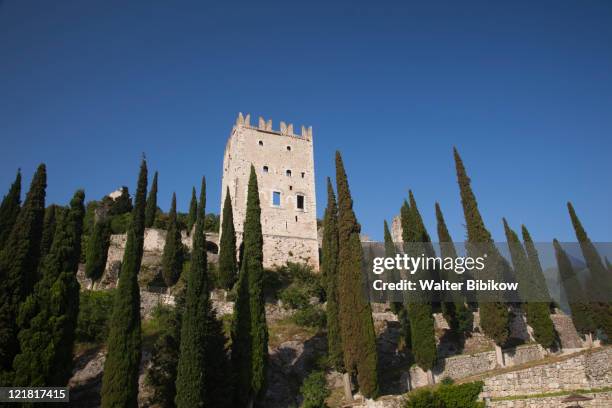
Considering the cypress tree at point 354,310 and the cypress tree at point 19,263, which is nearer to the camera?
the cypress tree at point 19,263

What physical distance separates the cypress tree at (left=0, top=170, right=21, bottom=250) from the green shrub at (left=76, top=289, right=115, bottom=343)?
4930 mm

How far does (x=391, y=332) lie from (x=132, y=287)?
49.5ft

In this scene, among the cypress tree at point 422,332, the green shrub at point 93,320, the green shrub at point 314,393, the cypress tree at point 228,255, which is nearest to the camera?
the green shrub at point 314,393

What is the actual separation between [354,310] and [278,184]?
18774mm

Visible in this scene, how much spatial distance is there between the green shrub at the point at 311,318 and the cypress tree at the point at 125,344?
11601 mm

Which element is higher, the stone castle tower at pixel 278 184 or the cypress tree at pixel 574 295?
the stone castle tower at pixel 278 184

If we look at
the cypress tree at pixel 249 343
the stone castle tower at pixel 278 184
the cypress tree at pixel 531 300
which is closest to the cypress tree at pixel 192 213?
the stone castle tower at pixel 278 184

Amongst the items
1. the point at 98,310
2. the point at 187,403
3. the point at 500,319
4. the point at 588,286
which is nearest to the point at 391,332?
the point at 500,319

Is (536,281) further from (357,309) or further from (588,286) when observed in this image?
(357,309)

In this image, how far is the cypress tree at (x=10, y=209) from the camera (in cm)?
2088

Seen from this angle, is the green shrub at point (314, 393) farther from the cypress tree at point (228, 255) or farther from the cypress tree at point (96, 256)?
the cypress tree at point (96, 256)

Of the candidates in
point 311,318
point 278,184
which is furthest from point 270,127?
point 311,318

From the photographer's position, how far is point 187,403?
13.5m

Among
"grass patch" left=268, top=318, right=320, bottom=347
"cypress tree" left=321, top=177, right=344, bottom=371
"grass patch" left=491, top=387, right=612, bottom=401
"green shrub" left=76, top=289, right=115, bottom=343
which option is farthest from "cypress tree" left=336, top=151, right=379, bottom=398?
"green shrub" left=76, top=289, right=115, bottom=343
